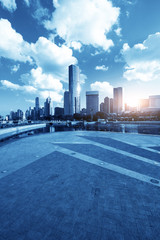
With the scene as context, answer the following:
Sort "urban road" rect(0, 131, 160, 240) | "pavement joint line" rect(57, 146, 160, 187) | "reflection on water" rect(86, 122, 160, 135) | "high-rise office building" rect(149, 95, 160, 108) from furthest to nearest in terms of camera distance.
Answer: "high-rise office building" rect(149, 95, 160, 108) < "reflection on water" rect(86, 122, 160, 135) < "pavement joint line" rect(57, 146, 160, 187) < "urban road" rect(0, 131, 160, 240)

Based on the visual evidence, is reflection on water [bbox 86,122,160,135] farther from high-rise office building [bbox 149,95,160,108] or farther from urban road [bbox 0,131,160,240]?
high-rise office building [bbox 149,95,160,108]

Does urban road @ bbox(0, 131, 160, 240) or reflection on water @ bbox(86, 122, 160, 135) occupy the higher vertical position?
reflection on water @ bbox(86, 122, 160, 135)

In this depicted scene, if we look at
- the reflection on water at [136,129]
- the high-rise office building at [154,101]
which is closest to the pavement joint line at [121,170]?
the reflection on water at [136,129]

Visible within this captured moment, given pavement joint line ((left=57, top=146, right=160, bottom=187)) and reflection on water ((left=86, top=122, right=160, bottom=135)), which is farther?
reflection on water ((left=86, top=122, right=160, bottom=135))

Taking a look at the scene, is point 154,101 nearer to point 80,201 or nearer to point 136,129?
point 136,129

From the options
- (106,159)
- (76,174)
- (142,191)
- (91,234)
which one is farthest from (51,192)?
(106,159)

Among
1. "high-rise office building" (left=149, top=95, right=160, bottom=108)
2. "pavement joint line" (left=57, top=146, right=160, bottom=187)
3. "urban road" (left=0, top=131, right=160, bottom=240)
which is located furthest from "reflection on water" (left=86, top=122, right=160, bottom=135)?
"high-rise office building" (left=149, top=95, right=160, bottom=108)

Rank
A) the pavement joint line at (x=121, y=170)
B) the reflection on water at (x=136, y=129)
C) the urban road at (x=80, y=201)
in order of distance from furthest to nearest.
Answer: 1. the reflection on water at (x=136, y=129)
2. the pavement joint line at (x=121, y=170)
3. the urban road at (x=80, y=201)

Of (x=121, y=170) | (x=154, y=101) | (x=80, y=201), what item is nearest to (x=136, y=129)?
(x=121, y=170)

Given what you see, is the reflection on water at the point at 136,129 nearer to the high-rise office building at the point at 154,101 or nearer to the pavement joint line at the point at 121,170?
the pavement joint line at the point at 121,170

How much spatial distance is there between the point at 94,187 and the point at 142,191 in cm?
198

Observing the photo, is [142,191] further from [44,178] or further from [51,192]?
[44,178]

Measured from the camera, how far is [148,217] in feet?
10.9

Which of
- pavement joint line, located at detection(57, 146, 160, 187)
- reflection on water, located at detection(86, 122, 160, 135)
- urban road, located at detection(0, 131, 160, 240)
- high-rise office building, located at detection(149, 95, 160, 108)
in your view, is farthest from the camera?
high-rise office building, located at detection(149, 95, 160, 108)
